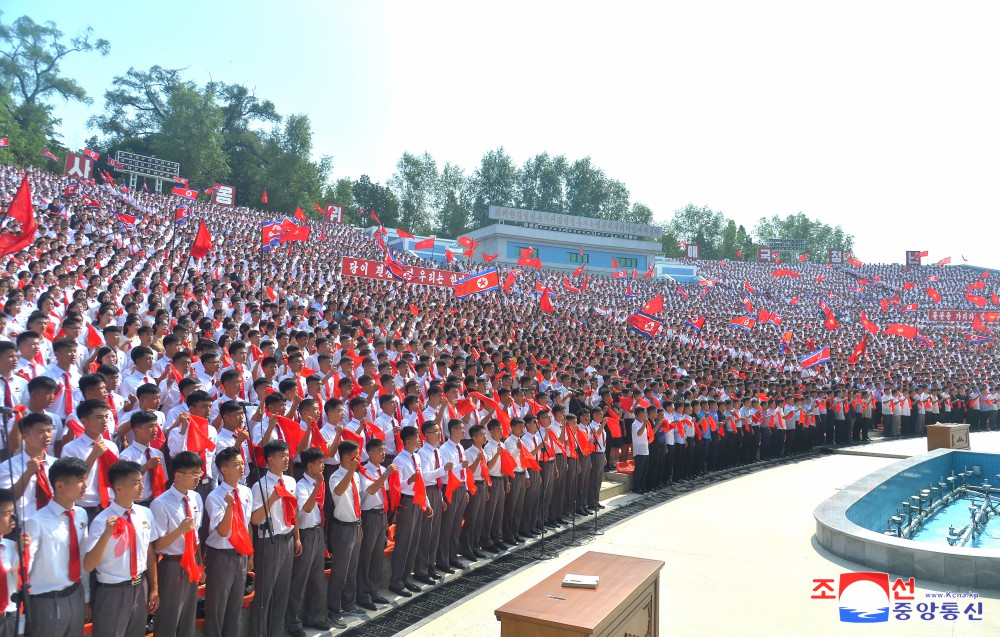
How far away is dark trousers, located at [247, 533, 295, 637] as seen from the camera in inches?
185

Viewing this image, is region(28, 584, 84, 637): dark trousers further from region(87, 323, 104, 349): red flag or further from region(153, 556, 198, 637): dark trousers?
region(87, 323, 104, 349): red flag

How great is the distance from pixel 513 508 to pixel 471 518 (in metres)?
0.90

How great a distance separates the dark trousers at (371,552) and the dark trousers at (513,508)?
2396 mm

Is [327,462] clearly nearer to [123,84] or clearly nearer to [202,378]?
[202,378]

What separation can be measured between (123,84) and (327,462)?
185ft

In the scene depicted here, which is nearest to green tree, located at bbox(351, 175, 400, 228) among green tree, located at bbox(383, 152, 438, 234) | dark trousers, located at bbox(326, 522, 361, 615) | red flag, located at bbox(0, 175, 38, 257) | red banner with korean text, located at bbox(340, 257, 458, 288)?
green tree, located at bbox(383, 152, 438, 234)

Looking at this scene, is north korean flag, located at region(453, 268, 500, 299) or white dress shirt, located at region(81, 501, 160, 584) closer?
white dress shirt, located at region(81, 501, 160, 584)

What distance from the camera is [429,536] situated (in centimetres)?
653

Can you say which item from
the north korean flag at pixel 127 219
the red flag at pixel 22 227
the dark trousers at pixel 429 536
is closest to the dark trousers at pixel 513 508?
the dark trousers at pixel 429 536

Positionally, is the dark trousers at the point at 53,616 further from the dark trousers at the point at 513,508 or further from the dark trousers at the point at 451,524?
the dark trousers at the point at 513,508

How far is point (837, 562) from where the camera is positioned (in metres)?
7.34

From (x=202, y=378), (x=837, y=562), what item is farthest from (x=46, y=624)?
(x=837, y=562)

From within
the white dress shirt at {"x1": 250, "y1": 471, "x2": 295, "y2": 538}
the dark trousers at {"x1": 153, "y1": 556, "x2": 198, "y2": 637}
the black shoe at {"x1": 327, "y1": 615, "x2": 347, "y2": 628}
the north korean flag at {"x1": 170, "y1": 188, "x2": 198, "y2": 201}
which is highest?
the north korean flag at {"x1": 170, "y1": 188, "x2": 198, "y2": 201}

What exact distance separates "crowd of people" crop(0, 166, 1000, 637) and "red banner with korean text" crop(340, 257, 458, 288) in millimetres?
799
